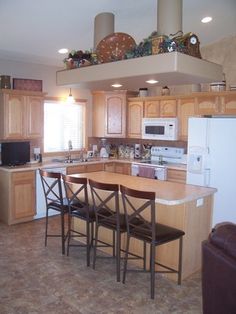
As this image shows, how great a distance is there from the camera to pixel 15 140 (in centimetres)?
566

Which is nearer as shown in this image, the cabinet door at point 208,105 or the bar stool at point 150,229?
the bar stool at point 150,229

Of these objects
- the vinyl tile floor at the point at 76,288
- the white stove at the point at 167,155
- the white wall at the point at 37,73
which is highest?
the white wall at the point at 37,73

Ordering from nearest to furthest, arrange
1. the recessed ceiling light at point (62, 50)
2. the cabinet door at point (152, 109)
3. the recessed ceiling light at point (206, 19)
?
the recessed ceiling light at point (206, 19) → the recessed ceiling light at point (62, 50) → the cabinet door at point (152, 109)

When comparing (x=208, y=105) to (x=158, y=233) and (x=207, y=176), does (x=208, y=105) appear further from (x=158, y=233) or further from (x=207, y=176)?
(x=158, y=233)

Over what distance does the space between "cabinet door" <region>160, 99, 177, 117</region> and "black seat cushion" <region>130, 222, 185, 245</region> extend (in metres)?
3.18

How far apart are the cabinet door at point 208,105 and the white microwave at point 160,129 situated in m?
0.49

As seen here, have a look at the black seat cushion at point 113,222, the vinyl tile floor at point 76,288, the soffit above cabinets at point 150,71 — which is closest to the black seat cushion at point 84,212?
the black seat cushion at point 113,222

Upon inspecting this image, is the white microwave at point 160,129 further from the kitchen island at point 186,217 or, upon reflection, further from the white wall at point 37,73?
the kitchen island at point 186,217

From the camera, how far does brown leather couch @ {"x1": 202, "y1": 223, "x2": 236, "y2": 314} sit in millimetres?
2062

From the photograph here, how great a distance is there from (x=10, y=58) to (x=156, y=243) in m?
4.10

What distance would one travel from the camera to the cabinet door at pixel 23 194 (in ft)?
16.7

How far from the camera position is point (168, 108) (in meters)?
6.08

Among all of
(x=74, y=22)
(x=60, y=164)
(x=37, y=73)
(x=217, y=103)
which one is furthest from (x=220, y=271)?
(x=37, y=73)

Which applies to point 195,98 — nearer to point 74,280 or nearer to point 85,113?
point 85,113
